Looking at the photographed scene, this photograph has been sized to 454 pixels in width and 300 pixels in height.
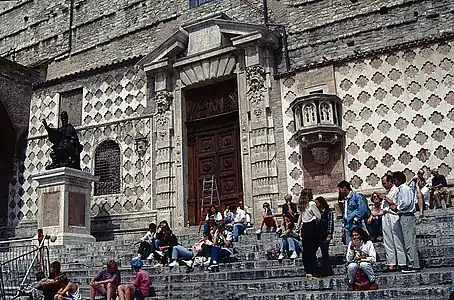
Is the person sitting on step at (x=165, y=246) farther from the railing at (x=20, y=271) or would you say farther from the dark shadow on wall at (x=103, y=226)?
the dark shadow on wall at (x=103, y=226)

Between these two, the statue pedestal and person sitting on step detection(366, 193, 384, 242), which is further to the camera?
the statue pedestal

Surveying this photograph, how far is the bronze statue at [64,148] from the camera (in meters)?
14.6

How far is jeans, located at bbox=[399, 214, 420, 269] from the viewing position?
275 inches

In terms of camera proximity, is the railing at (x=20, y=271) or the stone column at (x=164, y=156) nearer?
the railing at (x=20, y=271)

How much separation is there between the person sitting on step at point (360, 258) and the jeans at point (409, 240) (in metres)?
0.45

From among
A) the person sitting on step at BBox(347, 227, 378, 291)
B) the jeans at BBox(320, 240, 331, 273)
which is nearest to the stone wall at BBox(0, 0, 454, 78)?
the jeans at BBox(320, 240, 331, 273)

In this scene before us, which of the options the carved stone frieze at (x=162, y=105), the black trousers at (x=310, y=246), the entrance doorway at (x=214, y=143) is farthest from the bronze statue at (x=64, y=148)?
the black trousers at (x=310, y=246)

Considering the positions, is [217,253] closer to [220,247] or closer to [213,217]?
[220,247]

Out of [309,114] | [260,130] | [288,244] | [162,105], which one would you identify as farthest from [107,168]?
[288,244]

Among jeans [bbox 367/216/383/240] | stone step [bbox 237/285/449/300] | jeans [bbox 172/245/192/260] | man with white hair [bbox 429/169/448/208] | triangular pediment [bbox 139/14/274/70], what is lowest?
stone step [bbox 237/285/449/300]

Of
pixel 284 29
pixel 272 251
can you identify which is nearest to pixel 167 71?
pixel 284 29

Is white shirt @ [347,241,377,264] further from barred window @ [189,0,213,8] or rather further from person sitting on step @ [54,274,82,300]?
barred window @ [189,0,213,8]

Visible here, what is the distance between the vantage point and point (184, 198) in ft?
50.8

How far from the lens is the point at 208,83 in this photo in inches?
631
